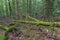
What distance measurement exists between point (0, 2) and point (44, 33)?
27944mm

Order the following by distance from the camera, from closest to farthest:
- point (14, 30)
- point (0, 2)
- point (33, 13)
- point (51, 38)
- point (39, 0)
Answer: point (51, 38) < point (14, 30) < point (33, 13) < point (39, 0) < point (0, 2)

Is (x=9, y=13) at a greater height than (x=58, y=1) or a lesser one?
lesser

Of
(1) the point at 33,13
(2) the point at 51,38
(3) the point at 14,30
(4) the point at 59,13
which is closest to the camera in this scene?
(2) the point at 51,38

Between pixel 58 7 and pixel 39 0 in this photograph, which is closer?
pixel 58 7

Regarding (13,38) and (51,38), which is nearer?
(51,38)

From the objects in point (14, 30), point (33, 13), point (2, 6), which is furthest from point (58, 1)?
point (2, 6)

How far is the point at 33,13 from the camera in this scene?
97.3 ft

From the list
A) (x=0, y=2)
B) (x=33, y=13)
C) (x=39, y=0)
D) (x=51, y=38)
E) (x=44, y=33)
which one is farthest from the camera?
(x=0, y=2)

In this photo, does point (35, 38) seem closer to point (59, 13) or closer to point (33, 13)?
point (59, 13)

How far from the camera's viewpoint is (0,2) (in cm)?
3525

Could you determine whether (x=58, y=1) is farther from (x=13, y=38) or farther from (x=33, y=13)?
(x=13, y=38)

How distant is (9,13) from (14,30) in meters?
23.2

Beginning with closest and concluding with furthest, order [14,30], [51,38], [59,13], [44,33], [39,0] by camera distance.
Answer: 1. [51,38]
2. [44,33]
3. [14,30]
4. [59,13]
5. [39,0]

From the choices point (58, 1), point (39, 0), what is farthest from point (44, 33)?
point (39, 0)
